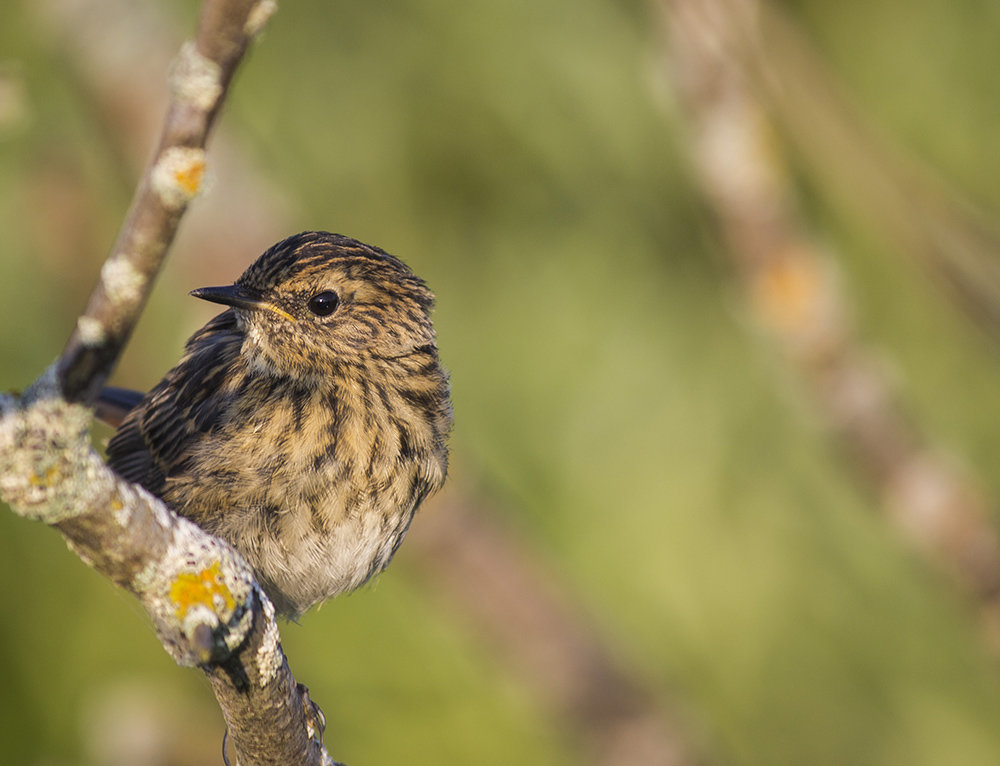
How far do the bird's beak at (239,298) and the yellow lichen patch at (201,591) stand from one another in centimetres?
115

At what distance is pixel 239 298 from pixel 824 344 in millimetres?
2350

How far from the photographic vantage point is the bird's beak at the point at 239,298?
9.25 ft

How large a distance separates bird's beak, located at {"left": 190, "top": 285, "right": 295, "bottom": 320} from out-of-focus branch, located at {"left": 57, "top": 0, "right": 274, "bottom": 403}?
146cm

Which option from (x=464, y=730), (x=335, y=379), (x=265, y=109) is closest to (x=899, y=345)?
(x=464, y=730)

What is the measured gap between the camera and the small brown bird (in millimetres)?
2688

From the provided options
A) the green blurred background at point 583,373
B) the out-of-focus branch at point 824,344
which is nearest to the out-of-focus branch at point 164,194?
the out-of-focus branch at point 824,344

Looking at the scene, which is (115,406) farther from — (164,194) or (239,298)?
(164,194)

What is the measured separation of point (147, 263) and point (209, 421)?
151 cm

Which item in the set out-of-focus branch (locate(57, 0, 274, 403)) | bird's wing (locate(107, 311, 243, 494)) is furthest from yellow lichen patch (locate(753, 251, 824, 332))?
out-of-focus branch (locate(57, 0, 274, 403))

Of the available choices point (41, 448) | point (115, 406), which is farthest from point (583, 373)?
point (41, 448)

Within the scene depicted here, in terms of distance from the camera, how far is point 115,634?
17.4 ft

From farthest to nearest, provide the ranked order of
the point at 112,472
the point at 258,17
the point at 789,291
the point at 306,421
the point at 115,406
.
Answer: the point at 789,291, the point at 115,406, the point at 306,421, the point at 112,472, the point at 258,17

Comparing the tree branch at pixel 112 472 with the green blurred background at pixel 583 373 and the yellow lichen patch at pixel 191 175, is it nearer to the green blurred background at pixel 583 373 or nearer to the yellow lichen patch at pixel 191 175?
the yellow lichen patch at pixel 191 175

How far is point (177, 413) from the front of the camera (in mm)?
2967
